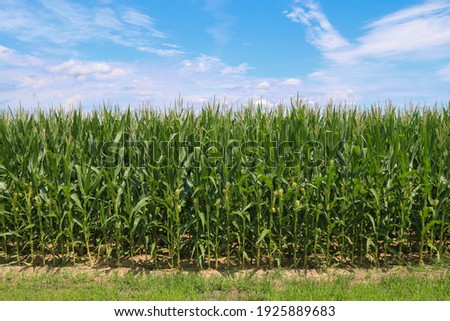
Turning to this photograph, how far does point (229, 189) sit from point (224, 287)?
121cm

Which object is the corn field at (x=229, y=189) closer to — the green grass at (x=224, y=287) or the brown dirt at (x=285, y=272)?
the brown dirt at (x=285, y=272)

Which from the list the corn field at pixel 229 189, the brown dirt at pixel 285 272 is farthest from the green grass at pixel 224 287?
the corn field at pixel 229 189

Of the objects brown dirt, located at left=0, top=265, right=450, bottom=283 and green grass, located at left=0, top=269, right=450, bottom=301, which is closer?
green grass, located at left=0, top=269, right=450, bottom=301

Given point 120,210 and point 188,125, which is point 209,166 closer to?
point 188,125

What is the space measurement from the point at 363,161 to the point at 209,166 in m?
2.02

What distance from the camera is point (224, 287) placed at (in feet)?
17.9

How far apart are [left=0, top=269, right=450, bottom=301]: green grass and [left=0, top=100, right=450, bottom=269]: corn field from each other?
408 millimetres

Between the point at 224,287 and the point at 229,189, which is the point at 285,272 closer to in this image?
the point at 224,287

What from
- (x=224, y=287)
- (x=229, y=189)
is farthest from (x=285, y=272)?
(x=229, y=189)

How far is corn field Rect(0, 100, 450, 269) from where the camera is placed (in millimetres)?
5898

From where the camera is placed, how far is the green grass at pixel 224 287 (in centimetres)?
520

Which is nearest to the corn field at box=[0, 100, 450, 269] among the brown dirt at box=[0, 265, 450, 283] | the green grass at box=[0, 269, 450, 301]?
the brown dirt at box=[0, 265, 450, 283]

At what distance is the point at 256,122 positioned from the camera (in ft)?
21.8

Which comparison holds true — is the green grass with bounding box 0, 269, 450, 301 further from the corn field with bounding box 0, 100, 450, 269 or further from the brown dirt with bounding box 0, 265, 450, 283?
the corn field with bounding box 0, 100, 450, 269
